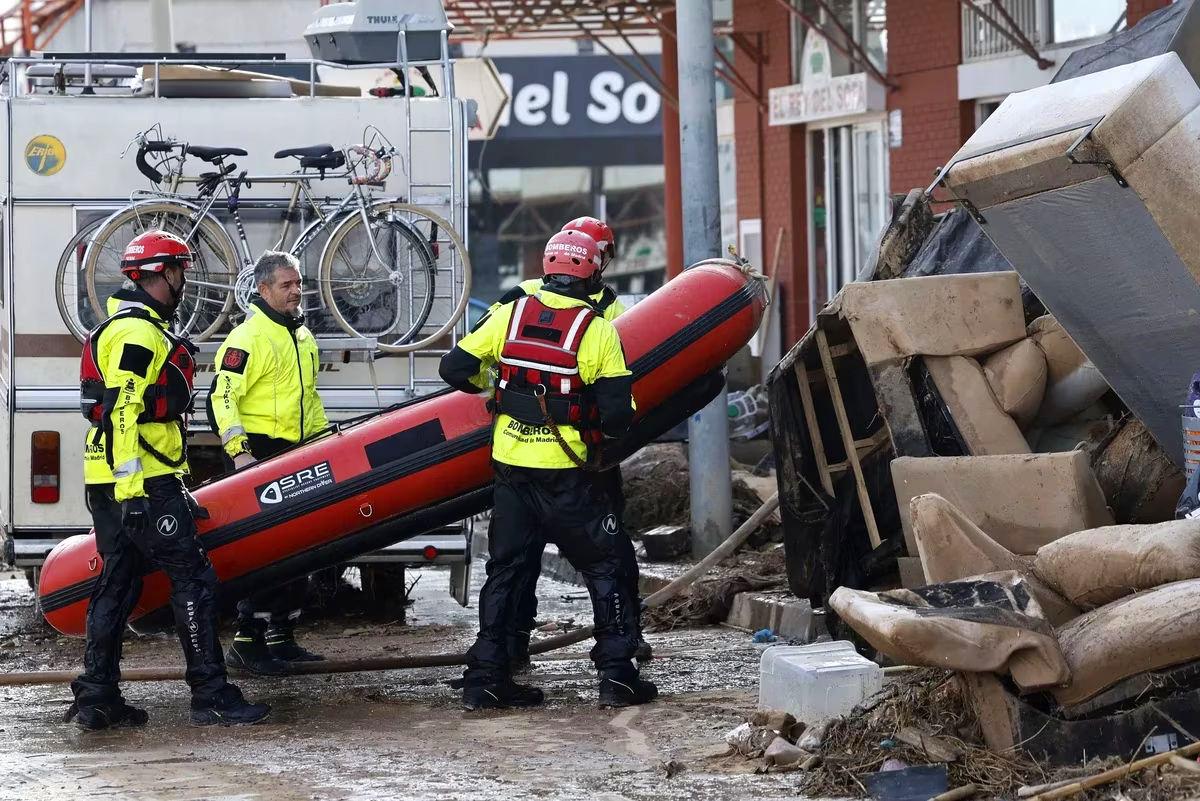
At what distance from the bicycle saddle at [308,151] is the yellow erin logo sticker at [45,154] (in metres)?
1.06

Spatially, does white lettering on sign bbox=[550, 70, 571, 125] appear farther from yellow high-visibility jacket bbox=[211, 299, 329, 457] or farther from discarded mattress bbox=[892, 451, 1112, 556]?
discarded mattress bbox=[892, 451, 1112, 556]

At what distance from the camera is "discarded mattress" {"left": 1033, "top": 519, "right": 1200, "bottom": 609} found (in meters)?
5.85

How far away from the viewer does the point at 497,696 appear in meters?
7.38

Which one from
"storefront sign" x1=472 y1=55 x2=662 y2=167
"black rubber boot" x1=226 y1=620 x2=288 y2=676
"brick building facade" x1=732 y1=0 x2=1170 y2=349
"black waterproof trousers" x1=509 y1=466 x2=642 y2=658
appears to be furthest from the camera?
"storefront sign" x1=472 y1=55 x2=662 y2=167

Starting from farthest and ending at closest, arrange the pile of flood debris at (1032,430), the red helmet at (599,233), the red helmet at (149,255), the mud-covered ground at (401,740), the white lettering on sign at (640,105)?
the white lettering on sign at (640,105)
the red helmet at (599,233)
the red helmet at (149,255)
the mud-covered ground at (401,740)
the pile of flood debris at (1032,430)

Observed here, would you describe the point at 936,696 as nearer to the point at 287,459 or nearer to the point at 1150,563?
the point at 1150,563

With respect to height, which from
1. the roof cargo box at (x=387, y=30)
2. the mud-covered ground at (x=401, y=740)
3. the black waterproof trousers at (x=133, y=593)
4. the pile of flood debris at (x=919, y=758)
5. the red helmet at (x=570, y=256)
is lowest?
the mud-covered ground at (x=401, y=740)

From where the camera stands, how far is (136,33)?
94.5 feet

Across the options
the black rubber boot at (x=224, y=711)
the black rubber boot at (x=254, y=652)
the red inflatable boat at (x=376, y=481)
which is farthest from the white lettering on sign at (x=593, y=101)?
the black rubber boot at (x=224, y=711)

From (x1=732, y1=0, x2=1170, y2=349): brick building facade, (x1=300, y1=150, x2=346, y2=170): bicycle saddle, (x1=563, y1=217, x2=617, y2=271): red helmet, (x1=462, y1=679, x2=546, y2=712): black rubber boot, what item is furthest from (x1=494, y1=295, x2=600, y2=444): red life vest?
(x1=732, y1=0, x2=1170, y2=349): brick building facade

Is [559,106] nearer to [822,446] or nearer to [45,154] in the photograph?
[45,154]

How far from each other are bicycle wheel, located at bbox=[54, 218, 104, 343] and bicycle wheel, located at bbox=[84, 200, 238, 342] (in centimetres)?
8

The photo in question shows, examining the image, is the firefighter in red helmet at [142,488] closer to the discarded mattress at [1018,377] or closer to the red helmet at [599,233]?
the red helmet at [599,233]

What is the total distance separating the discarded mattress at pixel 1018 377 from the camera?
7879mm
